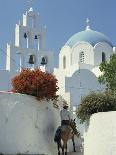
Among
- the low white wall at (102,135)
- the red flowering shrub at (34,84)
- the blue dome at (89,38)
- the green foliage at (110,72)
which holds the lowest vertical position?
the low white wall at (102,135)

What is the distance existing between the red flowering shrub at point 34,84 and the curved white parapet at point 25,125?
1.01 ft

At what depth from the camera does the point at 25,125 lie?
18609 mm

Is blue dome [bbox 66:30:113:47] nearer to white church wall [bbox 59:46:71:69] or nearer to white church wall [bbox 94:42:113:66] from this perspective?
white church wall [bbox 94:42:113:66]

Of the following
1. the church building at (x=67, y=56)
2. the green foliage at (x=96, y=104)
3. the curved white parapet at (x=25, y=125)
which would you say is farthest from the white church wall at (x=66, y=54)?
the green foliage at (x=96, y=104)

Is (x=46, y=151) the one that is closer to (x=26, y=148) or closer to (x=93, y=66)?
(x=26, y=148)

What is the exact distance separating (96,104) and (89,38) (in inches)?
1775

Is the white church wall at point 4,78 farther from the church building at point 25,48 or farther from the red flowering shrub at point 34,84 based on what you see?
the red flowering shrub at point 34,84

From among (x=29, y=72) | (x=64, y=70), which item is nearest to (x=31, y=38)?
(x=64, y=70)

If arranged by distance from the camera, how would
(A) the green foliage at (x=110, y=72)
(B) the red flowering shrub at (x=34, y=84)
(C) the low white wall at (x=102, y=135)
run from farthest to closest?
(A) the green foliage at (x=110, y=72) < (B) the red flowering shrub at (x=34, y=84) < (C) the low white wall at (x=102, y=135)

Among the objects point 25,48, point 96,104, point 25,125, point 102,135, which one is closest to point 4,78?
point 25,48

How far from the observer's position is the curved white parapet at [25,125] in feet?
58.6

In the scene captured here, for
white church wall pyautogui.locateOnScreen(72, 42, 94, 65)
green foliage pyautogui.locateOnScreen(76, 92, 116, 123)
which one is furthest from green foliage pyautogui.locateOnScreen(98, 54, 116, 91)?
white church wall pyautogui.locateOnScreen(72, 42, 94, 65)

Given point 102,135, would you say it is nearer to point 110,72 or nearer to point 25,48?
point 110,72

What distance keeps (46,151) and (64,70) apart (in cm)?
4197
